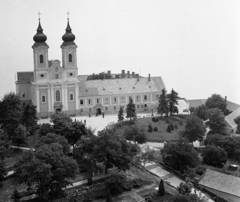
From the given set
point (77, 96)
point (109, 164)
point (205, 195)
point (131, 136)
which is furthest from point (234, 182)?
point (77, 96)

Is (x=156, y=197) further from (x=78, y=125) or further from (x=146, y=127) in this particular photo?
(x=146, y=127)

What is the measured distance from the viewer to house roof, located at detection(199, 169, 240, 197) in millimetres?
32656

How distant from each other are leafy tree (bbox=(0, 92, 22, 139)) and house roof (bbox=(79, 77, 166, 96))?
1318 cm

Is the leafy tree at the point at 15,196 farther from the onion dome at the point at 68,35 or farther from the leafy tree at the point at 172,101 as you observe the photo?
the leafy tree at the point at 172,101

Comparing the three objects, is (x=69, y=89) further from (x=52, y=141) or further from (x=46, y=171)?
(x=46, y=171)

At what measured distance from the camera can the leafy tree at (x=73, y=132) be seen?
3806cm

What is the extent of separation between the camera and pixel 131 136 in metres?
43.3

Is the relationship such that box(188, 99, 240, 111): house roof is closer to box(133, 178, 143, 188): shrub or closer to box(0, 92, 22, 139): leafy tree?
box(0, 92, 22, 139): leafy tree

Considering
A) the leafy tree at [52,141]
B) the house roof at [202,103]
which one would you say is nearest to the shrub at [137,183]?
the leafy tree at [52,141]

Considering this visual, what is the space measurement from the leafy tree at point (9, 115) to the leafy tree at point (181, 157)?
15799 millimetres

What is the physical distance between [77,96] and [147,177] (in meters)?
23.0

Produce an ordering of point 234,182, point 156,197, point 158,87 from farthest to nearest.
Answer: point 158,87
point 234,182
point 156,197

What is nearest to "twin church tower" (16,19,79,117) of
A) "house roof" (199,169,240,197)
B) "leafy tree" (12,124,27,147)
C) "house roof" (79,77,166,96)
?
"house roof" (79,77,166,96)


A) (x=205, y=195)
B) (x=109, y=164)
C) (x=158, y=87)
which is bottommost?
(x=205, y=195)
